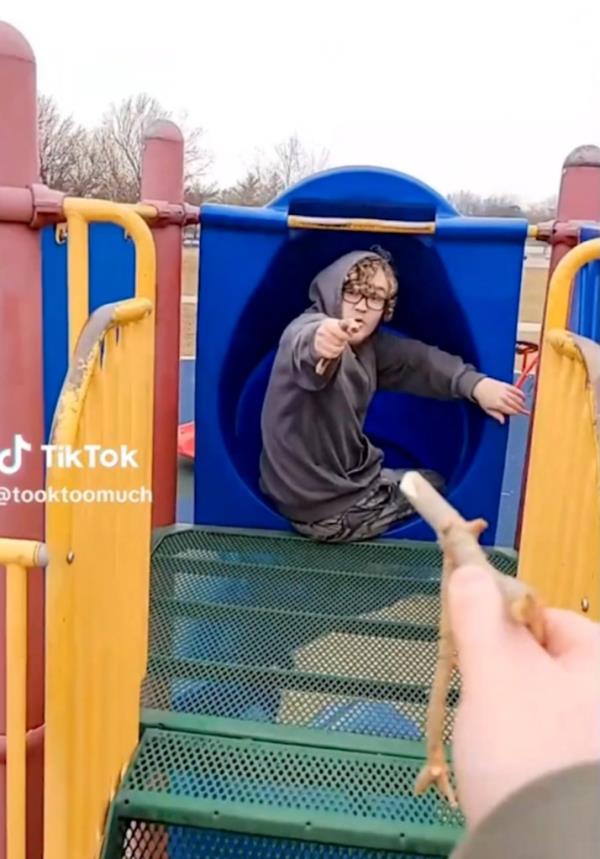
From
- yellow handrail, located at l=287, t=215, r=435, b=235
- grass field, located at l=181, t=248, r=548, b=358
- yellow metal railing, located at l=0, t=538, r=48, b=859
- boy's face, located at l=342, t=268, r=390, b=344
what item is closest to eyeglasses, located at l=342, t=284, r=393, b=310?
boy's face, located at l=342, t=268, r=390, b=344

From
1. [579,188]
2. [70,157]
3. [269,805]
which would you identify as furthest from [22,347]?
[70,157]

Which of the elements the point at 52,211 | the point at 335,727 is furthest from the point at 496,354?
the point at 52,211

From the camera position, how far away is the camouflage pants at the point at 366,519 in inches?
97.3

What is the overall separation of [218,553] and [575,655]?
6.58 feet

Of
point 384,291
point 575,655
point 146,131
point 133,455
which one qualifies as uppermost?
point 146,131

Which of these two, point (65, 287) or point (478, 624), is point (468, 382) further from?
point (478, 624)

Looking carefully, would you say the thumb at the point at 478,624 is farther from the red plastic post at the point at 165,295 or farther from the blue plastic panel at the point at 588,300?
the red plastic post at the point at 165,295

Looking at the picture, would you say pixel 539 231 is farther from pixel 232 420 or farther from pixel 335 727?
pixel 335 727

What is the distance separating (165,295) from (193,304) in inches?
356

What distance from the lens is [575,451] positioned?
4.67ft

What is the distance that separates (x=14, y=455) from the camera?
1468mm

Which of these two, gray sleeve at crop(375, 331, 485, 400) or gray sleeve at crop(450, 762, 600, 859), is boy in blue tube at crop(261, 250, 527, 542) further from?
gray sleeve at crop(450, 762, 600, 859)

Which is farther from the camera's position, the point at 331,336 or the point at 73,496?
the point at 331,336

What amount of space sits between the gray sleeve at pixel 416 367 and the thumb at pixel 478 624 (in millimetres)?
2126
